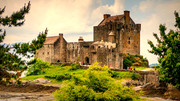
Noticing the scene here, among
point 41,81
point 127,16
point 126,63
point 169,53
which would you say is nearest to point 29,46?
point 169,53

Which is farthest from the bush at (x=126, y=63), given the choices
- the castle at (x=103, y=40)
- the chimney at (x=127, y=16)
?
the chimney at (x=127, y=16)

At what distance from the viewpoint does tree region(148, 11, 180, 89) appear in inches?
1104

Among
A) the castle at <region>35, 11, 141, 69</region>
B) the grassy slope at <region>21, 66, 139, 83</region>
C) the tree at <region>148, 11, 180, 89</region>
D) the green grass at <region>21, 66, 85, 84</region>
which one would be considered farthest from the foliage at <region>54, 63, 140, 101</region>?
the castle at <region>35, 11, 141, 69</region>

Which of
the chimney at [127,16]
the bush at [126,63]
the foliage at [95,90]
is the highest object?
the chimney at [127,16]

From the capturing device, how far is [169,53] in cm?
2769

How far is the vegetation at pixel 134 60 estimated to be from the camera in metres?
56.6

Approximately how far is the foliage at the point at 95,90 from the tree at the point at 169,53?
7.89 metres

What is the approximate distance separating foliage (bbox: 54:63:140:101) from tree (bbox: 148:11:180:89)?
789 centimetres

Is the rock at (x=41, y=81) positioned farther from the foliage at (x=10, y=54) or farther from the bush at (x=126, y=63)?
the foliage at (x=10, y=54)

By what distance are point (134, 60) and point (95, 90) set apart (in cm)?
3929

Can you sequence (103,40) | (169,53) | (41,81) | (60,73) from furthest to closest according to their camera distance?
(103,40) < (60,73) < (41,81) < (169,53)

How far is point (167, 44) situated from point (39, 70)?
29.1 m

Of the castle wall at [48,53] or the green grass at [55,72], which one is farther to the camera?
the castle wall at [48,53]

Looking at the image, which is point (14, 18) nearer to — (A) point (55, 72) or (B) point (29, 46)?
(B) point (29, 46)
